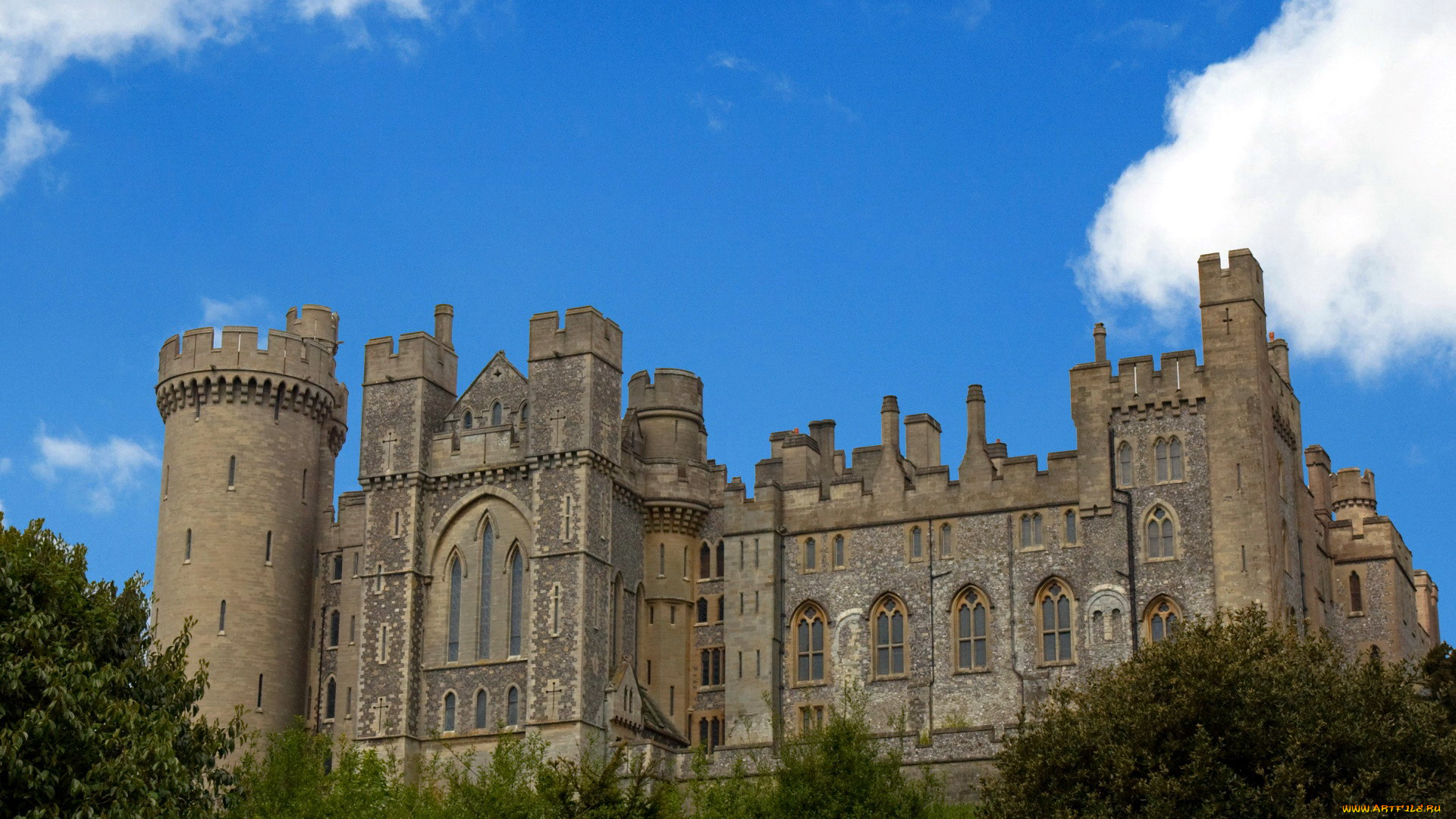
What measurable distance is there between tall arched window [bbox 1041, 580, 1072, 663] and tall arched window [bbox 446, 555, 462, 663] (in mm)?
17794

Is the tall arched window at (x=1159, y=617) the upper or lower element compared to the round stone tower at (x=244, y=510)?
lower

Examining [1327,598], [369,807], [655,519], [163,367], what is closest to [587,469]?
[655,519]

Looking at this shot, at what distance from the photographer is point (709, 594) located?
64.6 meters

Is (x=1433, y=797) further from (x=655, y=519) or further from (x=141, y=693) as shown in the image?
(x=655, y=519)

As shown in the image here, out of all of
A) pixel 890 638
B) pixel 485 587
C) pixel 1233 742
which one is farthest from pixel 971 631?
pixel 1233 742

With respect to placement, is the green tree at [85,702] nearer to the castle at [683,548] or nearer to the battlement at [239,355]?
the castle at [683,548]

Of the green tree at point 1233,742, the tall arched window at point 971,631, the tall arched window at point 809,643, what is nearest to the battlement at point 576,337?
the tall arched window at point 809,643

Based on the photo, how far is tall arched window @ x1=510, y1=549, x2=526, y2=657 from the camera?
2398 inches

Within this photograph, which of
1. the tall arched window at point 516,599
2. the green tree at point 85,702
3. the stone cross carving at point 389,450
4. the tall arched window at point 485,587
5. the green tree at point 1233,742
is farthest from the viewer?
the stone cross carving at point 389,450

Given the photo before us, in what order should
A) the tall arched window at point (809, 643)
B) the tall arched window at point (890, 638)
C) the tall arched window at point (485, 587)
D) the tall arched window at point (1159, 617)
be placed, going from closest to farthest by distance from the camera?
the tall arched window at point (1159, 617), the tall arched window at point (890, 638), the tall arched window at point (485, 587), the tall arched window at point (809, 643)

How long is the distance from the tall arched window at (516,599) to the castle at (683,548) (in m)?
0.09

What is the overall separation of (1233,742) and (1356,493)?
4262cm

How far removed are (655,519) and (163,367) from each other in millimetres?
18143

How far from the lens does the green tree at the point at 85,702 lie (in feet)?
105
